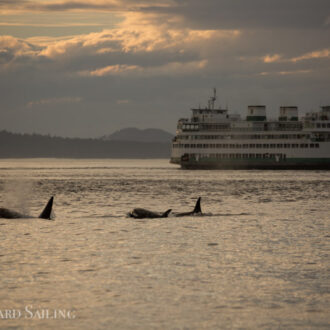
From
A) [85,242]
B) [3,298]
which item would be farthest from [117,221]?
[3,298]

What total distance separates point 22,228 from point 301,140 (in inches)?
6201

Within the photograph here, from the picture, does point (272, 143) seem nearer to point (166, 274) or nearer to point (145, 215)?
point (145, 215)

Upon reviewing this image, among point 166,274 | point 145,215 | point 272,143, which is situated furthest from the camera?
point 272,143

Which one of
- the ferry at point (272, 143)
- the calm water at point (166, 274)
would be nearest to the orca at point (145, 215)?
the calm water at point (166, 274)

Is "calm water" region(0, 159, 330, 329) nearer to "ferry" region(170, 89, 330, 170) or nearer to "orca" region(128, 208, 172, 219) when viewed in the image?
"orca" region(128, 208, 172, 219)

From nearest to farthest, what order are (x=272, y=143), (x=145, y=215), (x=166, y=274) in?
(x=166, y=274)
(x=145, y=215)
(x=272, y=143)

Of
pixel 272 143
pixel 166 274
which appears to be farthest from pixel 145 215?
pixel 272 143

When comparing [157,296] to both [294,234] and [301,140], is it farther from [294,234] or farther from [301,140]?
[301,140]

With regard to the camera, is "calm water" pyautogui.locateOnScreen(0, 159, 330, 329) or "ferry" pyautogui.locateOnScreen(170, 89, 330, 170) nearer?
"calm water" pyautogui.locateOnScreen(0, 159, 330, 329)

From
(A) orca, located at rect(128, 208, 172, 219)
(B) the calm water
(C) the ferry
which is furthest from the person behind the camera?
(C) the ferry

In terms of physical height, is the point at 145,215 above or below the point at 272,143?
below

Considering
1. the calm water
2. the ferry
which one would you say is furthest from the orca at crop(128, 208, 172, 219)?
the ferry

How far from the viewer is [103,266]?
87.6ft

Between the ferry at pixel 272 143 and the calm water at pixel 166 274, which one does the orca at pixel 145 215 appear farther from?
the ferry at pixel 272 143
